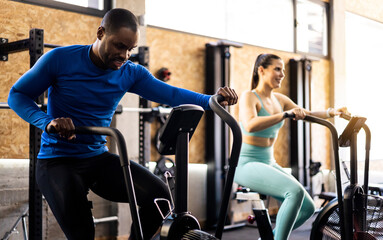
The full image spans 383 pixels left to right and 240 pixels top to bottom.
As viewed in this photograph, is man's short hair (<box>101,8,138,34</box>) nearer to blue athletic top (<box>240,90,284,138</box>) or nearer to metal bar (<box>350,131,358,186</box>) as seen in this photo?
metal bar (<box>350,131,358,186</box>)

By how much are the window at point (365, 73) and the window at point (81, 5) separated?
13.6ft

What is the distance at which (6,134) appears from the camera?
3.74 m

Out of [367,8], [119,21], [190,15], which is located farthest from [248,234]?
[367,8]

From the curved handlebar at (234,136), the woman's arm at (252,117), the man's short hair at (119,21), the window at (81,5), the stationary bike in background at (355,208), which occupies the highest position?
the window at (81,5)

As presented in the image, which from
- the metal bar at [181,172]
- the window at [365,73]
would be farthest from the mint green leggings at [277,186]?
the window at [365,73]

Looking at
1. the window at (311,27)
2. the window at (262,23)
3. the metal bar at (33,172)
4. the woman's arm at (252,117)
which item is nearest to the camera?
the metal bar at (33,172)

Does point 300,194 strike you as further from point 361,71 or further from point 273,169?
point 361,71

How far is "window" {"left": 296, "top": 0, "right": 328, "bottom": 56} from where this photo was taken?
6.45 meters

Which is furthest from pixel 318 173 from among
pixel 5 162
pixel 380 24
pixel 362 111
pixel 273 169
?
pixel 5 162

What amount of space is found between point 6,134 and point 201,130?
6.91 feet

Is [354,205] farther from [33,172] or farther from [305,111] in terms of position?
[33,172]

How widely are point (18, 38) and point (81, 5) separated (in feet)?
2.42

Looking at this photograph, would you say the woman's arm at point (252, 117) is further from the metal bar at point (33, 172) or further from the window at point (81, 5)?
the window at point (81, 5)

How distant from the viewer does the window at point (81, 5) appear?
3.98 m
